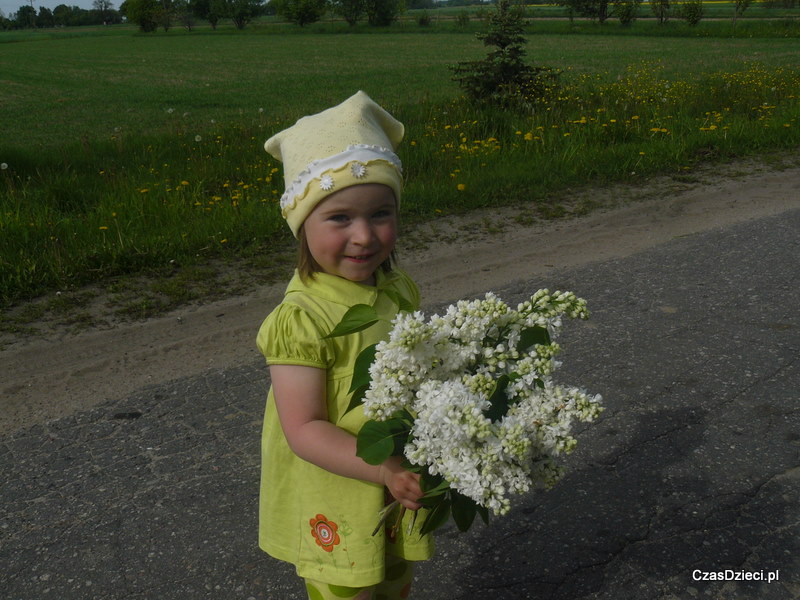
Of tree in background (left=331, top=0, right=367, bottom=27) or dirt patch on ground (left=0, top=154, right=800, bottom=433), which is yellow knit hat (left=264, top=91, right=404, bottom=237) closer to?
dirt patch on ground (left=0, top=154, right=800, bottom=433)

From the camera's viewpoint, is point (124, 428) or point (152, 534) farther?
point (124, 428)

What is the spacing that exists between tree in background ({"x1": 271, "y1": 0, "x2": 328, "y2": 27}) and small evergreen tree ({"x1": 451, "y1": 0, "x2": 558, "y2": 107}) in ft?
186

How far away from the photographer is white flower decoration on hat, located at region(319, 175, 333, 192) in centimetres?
175

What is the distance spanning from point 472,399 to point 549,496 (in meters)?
1.73

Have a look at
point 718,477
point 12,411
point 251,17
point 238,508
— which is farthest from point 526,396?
point 251,17

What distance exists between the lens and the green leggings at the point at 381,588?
195 cm

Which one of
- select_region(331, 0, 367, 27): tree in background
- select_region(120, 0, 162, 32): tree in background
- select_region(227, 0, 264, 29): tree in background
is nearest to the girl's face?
select_region(331, 0, 367, 27): tree in background

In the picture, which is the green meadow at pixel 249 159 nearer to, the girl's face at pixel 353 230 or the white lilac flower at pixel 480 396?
the girl's face at pixel 353 230

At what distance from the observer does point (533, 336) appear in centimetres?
150

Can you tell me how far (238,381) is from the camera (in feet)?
12.1

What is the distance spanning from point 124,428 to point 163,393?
1.01 feet

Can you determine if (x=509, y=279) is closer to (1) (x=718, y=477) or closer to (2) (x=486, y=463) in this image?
(1) (x=718, y=477)

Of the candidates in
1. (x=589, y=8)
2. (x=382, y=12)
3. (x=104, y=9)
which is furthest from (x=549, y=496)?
(x=104, y=9)

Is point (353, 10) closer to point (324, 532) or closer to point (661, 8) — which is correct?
point (661, 8)
